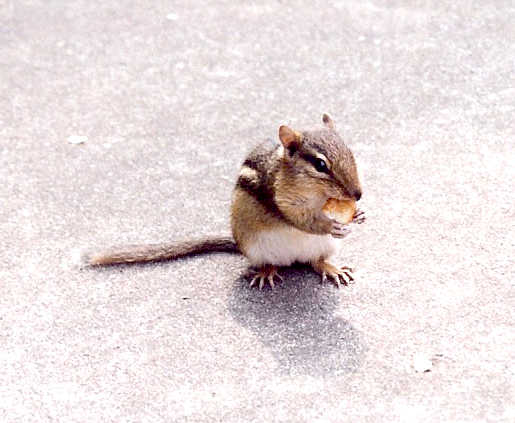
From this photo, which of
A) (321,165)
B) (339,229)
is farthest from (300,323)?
(321,165)

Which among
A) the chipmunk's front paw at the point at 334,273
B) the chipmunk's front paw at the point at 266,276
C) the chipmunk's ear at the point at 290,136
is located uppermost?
the chipmunk's ear at the point at 290,136

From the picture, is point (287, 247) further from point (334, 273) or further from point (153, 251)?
point (153, 251)

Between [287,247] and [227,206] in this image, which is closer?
[287,247]

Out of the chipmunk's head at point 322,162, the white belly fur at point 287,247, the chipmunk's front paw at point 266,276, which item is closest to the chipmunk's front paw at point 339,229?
the chipmunk's head at point 322,162

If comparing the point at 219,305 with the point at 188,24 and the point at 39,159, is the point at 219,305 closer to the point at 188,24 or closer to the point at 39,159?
the point at 39,159

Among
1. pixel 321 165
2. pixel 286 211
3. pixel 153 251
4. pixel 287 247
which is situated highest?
pixel 321 165

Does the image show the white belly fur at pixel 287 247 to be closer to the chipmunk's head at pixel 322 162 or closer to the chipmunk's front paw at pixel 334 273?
the chipmunk's front paw at pixel 334 273

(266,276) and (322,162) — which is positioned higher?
(322,162)

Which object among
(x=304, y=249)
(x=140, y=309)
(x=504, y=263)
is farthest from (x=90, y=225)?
(x=504, y=263)
